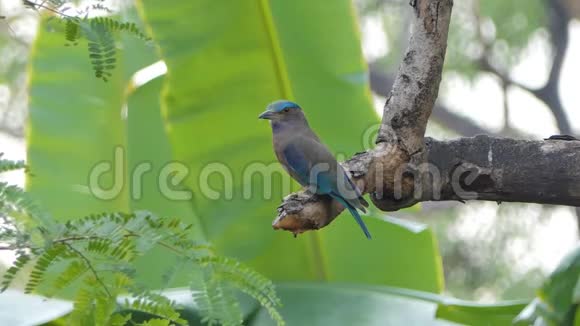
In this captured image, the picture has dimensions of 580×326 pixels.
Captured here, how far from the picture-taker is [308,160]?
3379 mm

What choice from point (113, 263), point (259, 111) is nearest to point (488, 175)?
point (113, 263)

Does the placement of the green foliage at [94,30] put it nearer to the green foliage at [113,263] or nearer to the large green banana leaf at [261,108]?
the green foliage at [113,263]

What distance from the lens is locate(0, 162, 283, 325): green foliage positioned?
2.44 metres

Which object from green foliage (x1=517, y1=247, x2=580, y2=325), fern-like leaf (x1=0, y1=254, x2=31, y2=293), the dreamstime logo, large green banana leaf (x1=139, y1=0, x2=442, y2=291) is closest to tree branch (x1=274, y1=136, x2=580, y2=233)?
the dreamstime logo

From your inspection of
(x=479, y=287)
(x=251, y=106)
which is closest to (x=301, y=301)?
(x=251, y=106)

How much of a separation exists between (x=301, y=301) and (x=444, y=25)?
1.66 meters

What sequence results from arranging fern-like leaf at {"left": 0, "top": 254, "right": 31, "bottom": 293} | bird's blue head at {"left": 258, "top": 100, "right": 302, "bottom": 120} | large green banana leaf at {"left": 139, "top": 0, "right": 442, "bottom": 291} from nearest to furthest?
1. fern-like leaf at {"left": 0, "top": 254, "right": 31, "bottom": 293}
2. bird's blue head at {"left": 258, "top": 100, "right": 302, "bottom": 120}
3. large green banana leaf at {"left": 139, "top": 0, "right": 442, "bottom": 291}

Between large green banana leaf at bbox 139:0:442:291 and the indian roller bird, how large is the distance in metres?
0.87

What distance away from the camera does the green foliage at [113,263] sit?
2441 mm

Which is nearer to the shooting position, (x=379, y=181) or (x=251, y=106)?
(x=379, y=181)

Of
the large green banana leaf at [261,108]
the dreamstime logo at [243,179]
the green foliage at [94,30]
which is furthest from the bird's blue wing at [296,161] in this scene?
the large green banana leaf at [261,108]

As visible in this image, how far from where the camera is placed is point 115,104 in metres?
5.80

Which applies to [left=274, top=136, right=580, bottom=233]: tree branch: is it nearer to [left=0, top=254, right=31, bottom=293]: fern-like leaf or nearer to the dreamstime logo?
the dreamstime logo

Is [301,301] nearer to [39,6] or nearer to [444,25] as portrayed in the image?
[444,25]
